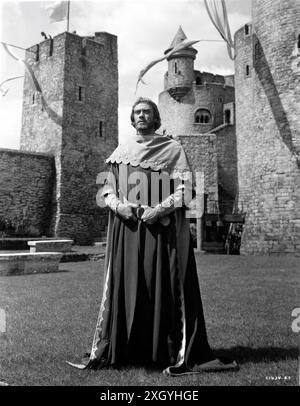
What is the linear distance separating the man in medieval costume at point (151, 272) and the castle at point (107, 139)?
1218 centimetres

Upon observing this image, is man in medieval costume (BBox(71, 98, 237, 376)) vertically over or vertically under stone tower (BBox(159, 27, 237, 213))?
under

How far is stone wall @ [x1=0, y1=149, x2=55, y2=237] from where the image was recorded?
68.9 feet

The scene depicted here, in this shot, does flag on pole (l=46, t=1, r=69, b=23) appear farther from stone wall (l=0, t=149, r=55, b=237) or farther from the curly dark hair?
the curly dark hair

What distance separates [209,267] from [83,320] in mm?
6538

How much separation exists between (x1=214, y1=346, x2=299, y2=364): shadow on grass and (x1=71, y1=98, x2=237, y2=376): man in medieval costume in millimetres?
305

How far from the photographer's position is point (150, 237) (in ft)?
11.7

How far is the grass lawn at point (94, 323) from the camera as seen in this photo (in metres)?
3.18

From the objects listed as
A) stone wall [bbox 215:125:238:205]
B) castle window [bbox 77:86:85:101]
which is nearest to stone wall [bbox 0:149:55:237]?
castle window [bbox 77:86:85:101]

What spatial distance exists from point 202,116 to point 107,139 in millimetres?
18937

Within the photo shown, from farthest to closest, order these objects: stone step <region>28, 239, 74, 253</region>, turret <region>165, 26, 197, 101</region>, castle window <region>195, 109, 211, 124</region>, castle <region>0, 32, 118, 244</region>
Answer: castle window <region>195, 109, 211, 124</region> → turret <region>165, 26, 197, 101</region> → castle <region>0, 32, 118, 244</region> → stone step <region>28, 239, 74, 253</region>

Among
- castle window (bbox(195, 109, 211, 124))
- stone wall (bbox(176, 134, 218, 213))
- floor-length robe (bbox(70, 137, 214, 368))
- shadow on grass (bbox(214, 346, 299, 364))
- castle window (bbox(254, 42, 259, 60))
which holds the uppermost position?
castle window (bbox(195, 109, 211, 124))

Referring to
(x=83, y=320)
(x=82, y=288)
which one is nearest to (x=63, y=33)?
(x=82, y=288)

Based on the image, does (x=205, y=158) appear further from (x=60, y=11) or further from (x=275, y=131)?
(x=60, y=11)
